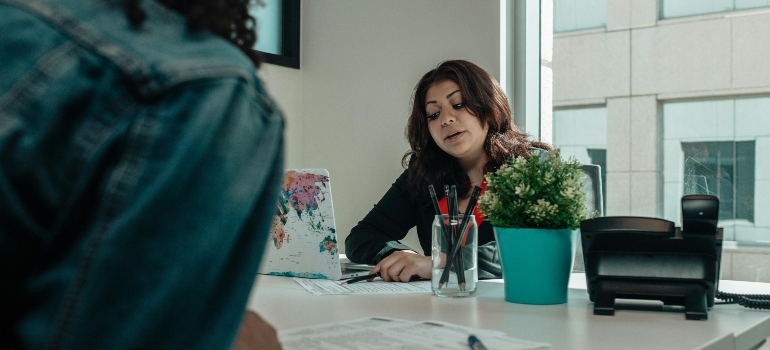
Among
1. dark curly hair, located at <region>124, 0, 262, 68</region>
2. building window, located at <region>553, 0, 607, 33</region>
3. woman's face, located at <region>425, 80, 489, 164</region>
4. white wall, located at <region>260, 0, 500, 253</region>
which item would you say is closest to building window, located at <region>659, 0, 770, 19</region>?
building window, located at <region>553, 0, 607, 33</region>

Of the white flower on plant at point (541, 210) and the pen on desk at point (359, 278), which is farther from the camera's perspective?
the pen on desk at point (359, 278)

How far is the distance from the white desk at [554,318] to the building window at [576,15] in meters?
1.84

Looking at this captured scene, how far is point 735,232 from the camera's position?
2807mm

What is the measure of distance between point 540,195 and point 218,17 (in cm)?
97

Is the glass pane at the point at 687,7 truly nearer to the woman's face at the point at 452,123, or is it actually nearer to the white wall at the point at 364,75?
the white wall at the point at 364,75

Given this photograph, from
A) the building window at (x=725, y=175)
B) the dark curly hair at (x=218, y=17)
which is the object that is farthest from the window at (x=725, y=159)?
the dark curly hair at (x=218, y=17)

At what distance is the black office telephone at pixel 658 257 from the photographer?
126 centimetres

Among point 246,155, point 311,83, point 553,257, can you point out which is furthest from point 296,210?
point 311,83

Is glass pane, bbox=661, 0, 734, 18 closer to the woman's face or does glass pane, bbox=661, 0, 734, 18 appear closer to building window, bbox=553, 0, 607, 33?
building window, bbox=553, 0, 607, 33

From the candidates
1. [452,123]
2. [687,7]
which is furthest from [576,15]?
[452,123]

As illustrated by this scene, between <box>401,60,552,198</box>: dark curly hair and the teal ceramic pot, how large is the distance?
1.00m

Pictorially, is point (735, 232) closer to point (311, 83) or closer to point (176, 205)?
point (311, 83)

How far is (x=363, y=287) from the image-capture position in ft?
5.14

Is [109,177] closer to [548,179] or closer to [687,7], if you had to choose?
[548,179]
